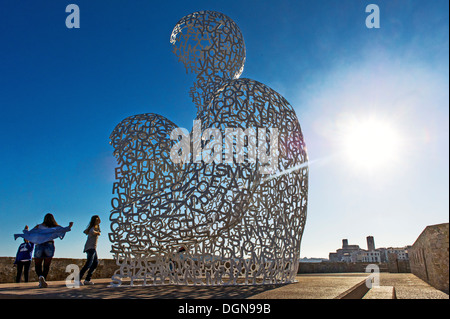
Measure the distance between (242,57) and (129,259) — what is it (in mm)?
4963

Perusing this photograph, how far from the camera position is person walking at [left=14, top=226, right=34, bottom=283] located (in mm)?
6395

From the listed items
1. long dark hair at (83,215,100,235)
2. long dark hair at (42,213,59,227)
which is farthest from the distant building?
long dark hair at (42,213,59,227)

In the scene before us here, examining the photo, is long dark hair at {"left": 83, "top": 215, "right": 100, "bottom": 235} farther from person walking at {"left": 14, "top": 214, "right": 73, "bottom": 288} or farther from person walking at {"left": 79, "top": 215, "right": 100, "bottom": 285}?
person walking at {"left": 14, "top": 214, "right": 73, "bottom": 288}

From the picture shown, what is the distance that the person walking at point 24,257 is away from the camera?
6.39 metres

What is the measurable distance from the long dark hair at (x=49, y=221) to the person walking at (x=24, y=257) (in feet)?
3.86

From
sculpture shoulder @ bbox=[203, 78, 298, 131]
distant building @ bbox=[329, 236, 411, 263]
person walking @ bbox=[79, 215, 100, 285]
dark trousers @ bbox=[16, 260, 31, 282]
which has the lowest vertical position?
distant building @ bbox=[329, 236, 411, 263]

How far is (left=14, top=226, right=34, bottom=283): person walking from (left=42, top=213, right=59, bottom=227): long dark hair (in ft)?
3.86

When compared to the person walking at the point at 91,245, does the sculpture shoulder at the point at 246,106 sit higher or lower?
higher

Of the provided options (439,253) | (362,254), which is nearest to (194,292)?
(439,253)

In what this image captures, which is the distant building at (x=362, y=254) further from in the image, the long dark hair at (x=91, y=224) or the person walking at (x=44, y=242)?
the person walking at (x=44, y=242)

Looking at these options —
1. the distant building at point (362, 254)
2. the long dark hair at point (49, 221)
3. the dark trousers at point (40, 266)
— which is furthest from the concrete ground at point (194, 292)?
the distant building at point (362, 254)

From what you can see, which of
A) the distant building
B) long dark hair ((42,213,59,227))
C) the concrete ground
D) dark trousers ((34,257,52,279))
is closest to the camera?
the concrete ground

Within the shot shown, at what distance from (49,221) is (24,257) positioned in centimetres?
165
